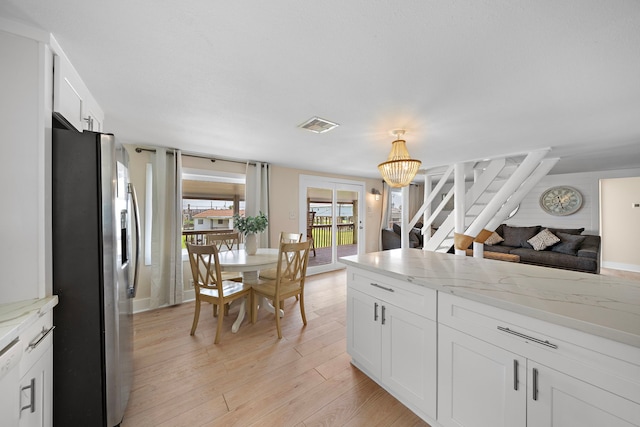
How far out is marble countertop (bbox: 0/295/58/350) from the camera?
2.68 feet

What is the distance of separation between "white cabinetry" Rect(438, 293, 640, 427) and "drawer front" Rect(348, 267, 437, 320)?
77 millimetres

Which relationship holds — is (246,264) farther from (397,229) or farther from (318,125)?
(397,229)

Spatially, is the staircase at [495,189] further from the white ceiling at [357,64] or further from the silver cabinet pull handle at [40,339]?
the silver cabinet pull handle at [40,339]

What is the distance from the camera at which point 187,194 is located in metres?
3.63

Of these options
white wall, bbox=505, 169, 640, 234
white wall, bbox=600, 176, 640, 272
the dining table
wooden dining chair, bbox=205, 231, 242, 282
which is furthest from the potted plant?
white wall, bbox=600, 176, 640, 272

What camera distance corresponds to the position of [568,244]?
447cm

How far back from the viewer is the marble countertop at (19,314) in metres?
0.82

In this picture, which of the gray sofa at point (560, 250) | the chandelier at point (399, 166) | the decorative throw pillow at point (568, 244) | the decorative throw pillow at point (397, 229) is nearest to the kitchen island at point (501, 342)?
the chandelier at point (399, 166)

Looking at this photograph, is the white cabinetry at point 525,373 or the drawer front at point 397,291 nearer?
the white cabinetry at point 525,373

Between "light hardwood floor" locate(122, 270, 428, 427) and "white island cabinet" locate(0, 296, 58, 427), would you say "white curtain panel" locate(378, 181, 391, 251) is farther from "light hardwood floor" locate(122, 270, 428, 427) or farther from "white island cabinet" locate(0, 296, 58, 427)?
"white island cabinet" locate(0, 296, 58, 427)

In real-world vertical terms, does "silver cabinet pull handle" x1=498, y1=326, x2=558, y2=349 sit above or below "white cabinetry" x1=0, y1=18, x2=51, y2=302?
below

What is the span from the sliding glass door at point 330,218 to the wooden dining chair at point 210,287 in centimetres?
235

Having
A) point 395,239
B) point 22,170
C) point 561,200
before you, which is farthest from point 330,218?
point 561,200

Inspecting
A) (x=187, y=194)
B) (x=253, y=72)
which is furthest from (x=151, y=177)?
(x=253, y=72)
